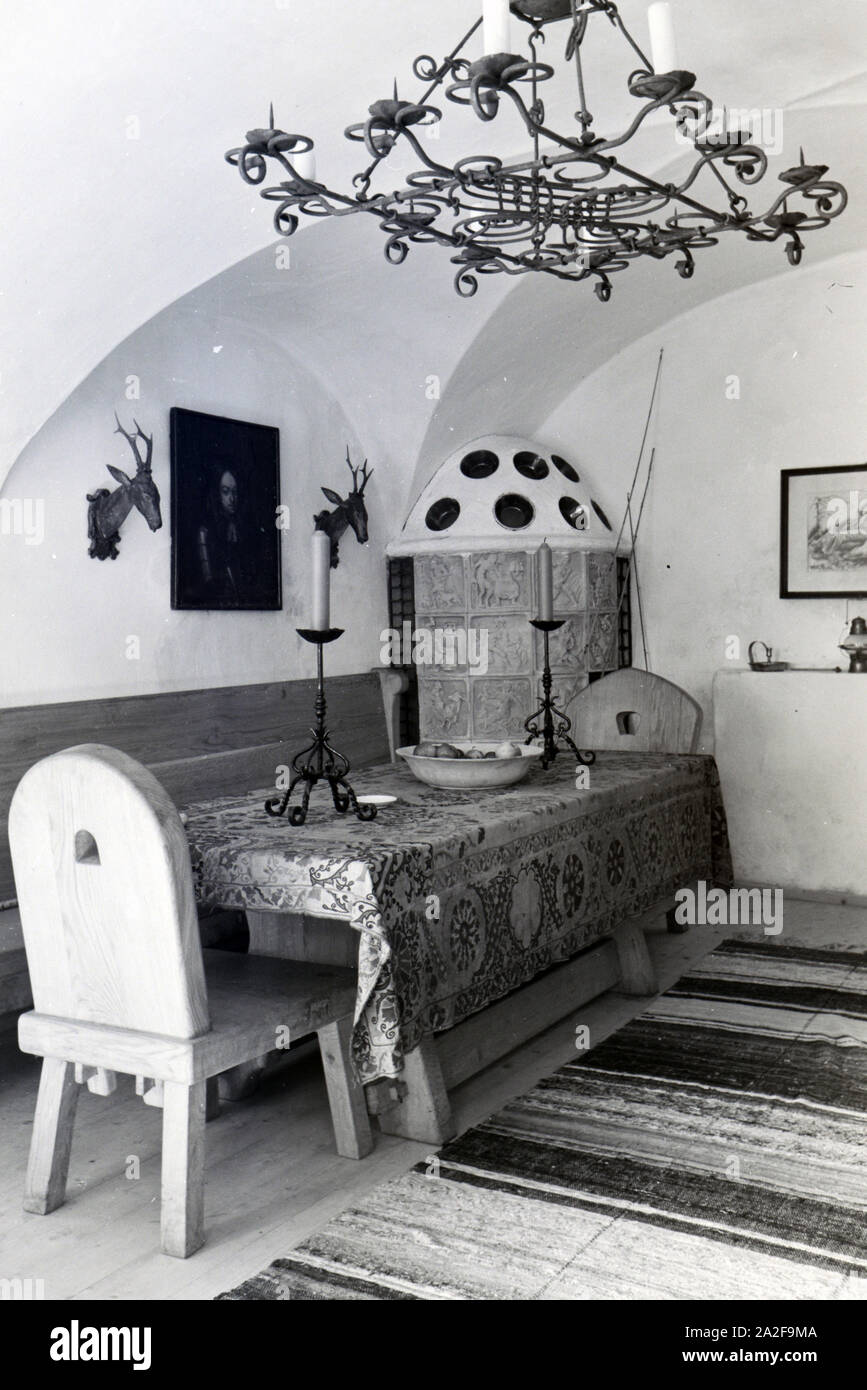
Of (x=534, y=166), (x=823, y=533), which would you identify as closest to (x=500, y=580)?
(x=823, y=533)

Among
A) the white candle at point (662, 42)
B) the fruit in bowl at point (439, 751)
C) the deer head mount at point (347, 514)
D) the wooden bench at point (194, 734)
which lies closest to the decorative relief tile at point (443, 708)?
the wooden bench at point (194, 734)

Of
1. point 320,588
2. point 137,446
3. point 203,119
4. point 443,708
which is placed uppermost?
point 203,119

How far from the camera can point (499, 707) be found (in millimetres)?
5969

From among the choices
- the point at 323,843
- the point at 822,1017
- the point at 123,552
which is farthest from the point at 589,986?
the point at 123,552

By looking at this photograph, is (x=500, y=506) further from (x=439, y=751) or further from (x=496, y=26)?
(x=496, y=26)

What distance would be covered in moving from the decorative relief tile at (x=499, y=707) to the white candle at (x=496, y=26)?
A: 3896mm

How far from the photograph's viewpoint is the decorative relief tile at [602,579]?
5996 millimetres

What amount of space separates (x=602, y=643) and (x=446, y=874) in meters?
3.39

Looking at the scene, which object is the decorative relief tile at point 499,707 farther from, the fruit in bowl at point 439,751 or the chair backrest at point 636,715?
the fruit in bowl at point 439,751

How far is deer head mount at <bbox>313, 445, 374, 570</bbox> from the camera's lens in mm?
5680

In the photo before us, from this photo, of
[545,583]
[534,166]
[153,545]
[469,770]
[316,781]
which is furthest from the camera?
[153,545]

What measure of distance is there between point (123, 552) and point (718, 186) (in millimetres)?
2742

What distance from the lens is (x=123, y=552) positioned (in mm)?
4594

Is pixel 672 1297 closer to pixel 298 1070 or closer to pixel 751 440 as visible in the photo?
pixel 298 1070
